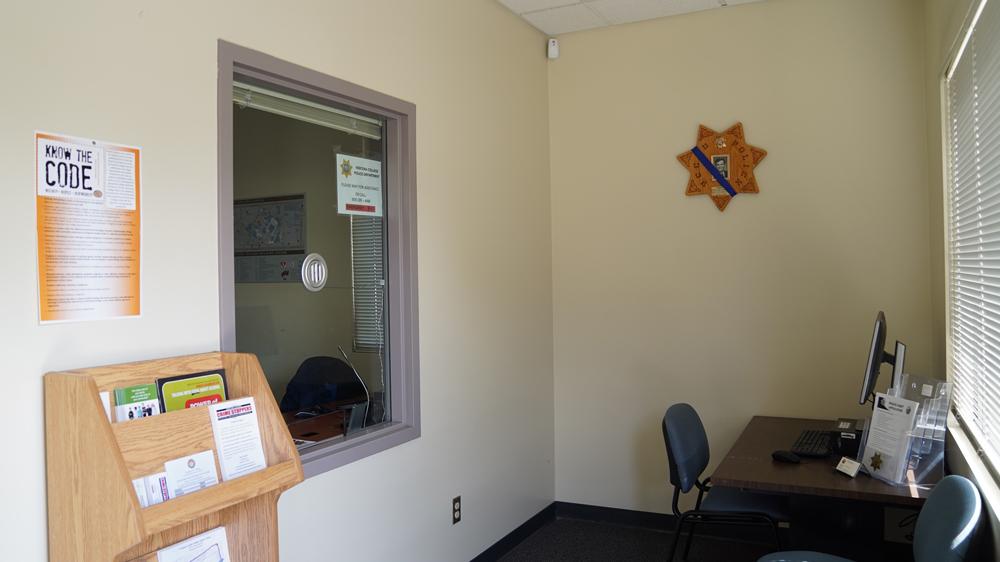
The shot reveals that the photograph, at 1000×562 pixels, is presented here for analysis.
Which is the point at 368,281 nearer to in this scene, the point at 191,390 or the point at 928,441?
the point at 191,390

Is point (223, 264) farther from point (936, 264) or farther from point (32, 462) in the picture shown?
point (936, 264)

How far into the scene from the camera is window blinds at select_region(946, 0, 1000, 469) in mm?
2105

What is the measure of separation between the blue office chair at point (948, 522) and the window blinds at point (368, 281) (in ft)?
6.82

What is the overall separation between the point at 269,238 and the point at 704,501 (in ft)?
7.13

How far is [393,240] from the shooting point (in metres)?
3.14

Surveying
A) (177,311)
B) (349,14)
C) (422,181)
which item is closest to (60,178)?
(177,311)

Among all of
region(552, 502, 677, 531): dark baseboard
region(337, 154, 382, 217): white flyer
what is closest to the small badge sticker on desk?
region(552, 502, 677, 531): dark baseboard

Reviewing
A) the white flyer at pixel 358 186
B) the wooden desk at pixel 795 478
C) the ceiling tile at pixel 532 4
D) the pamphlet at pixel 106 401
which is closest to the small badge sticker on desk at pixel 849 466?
the wooden desk at pixel 795 478

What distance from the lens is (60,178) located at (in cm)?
181

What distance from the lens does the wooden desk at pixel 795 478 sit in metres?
2.44

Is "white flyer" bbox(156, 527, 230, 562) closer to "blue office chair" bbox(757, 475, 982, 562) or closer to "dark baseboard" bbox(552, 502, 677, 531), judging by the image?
"blue office chair" bbox(757, 475, 982, 562)

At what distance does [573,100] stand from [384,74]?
1733 mm

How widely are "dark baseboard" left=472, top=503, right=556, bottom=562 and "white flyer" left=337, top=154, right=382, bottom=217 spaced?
6.02 feet

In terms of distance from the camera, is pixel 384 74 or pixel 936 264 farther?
pixel 936 264
